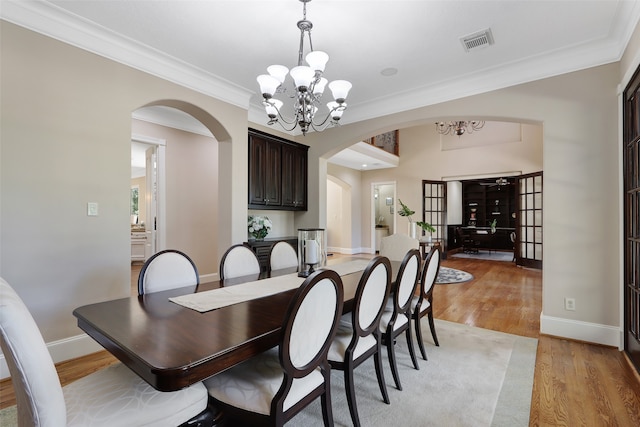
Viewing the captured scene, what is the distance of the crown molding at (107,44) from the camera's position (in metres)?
2.25

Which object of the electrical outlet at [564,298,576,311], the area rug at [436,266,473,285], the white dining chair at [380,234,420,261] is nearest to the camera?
the electrical outlet at [564,298,576,311]

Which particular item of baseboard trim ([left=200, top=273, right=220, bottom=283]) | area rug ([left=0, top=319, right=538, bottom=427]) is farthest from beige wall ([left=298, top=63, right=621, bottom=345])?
baseboard trim ([left=200, top=273, right=220, bottom=283])

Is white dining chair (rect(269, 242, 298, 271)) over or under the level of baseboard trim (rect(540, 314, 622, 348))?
over

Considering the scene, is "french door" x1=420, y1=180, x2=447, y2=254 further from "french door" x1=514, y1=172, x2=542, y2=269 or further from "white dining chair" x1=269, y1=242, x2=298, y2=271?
"white dining chair" x1=269, y1=242, x2=298, y2=271

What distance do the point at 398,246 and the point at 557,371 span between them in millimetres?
1821

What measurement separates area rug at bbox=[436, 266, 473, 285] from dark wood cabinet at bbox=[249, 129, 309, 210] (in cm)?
278

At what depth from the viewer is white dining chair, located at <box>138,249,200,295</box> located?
76.8 inches

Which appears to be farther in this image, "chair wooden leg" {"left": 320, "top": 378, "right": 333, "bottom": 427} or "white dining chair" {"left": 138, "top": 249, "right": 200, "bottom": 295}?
"white dining chair" {"left": 138, "top": 249, "right": 200, "bottom": 295}

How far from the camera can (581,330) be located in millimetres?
2793

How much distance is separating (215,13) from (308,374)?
2.61m

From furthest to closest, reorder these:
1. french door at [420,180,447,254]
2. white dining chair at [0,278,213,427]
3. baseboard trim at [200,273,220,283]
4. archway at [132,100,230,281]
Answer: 1. french door at [420,180,447,254]
2. baseboard trim at [200,273,220,283]
3. archway at [132,100,230,281]
4. white dining chair at [0,278,213,427]

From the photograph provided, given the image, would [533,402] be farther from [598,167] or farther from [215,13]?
[215,13]

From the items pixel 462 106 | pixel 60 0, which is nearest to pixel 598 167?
pixel 462 106

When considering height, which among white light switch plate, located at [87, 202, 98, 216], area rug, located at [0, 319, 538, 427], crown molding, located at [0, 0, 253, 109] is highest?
crown molding, located at [0, 0, 253, 109]
